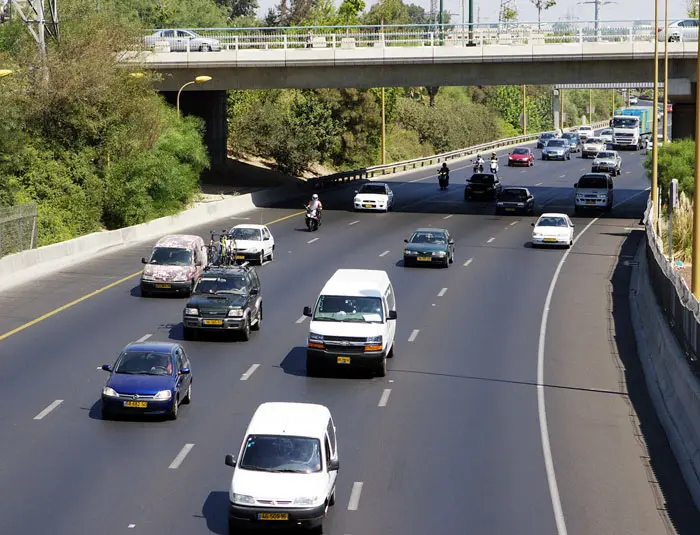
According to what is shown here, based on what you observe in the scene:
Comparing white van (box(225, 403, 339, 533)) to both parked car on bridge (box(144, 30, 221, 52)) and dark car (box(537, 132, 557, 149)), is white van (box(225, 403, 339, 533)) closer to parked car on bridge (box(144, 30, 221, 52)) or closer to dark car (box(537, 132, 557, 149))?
parked car on bridge (box(144, 30, 221, 52))

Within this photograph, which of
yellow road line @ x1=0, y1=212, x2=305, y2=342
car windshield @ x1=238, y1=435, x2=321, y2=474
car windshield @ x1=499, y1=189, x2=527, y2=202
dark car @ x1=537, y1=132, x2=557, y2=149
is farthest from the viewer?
dark car @ x1=537, y1=132, x2=557, y2=149

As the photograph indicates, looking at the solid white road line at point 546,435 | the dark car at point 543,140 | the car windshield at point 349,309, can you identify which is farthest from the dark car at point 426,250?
the dark car at point 543,140

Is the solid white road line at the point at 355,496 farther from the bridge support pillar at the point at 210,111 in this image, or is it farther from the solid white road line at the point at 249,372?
the bridge support pillar at the point at 210,111

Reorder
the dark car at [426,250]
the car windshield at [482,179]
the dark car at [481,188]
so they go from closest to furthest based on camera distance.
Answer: the dark car at [426,250] → the dark car at [481,188] → the car windshield at [482,179]

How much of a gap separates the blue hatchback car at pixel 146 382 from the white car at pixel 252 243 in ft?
66.5

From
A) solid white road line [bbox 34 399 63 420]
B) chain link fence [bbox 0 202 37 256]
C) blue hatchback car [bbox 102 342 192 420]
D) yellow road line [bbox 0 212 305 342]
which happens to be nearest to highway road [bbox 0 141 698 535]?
solid white road line [bbox 34 399 63 420]

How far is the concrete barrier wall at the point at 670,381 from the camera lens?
22328mm

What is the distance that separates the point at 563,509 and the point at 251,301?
1503 cm

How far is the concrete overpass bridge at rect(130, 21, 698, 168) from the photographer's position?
197 feet

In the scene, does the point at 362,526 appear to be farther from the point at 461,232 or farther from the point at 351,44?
the point at 351,44

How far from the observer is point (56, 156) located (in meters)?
57.0

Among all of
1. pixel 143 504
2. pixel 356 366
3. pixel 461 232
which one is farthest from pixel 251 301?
pixel 461 232

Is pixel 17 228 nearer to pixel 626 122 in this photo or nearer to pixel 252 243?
pixel 252 243

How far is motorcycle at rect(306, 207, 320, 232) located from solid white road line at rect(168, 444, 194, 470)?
34.2 m
